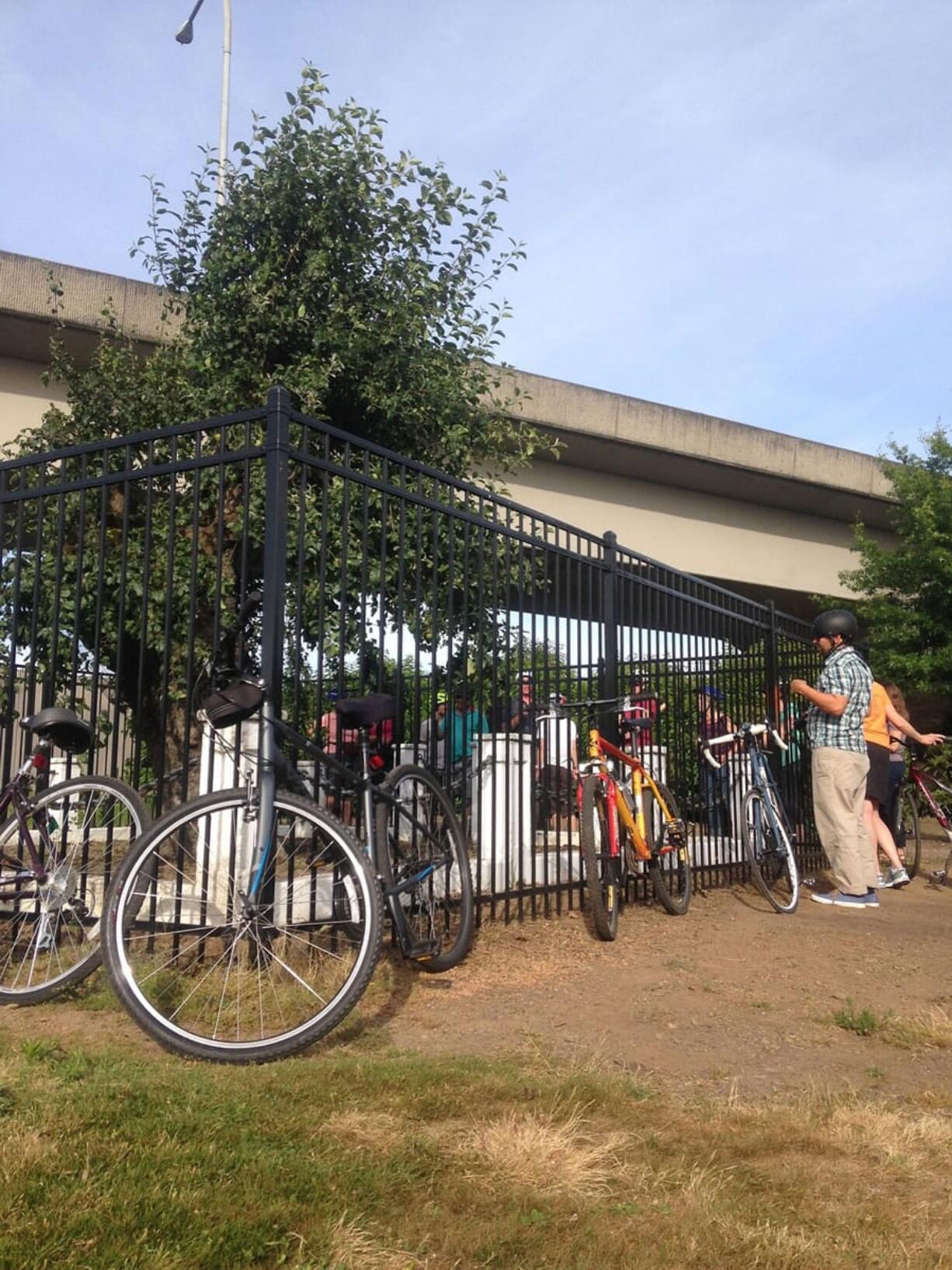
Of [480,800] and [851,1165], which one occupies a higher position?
[480,800]

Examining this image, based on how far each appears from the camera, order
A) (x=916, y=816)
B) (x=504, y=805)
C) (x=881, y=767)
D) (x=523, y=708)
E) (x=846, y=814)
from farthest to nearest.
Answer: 1. (x=916, y=816)
2. (x=881, y=767)
3. (x=846, y=814)
4. (x=504, y=805)
5. (x=523, y=708)

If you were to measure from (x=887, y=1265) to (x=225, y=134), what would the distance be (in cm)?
1556

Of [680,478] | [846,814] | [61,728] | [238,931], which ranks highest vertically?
[680,478]

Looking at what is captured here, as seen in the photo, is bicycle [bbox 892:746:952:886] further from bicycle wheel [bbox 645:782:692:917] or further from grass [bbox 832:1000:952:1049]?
grass [bbox 832:1000:952:1049]

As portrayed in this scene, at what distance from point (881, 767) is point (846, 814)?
172cm

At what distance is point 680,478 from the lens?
Answer: 16.9 meters

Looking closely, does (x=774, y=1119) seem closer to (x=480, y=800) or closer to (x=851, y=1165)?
(x=851, y=1165)

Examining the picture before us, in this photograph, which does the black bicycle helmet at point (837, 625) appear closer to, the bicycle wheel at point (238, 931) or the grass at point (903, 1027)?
the grass at point (903, 1027)

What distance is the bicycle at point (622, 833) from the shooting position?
235 inches

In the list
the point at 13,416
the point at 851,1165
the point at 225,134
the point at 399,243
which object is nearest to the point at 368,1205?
the point at 851,1165

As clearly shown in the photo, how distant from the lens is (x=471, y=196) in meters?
8.41

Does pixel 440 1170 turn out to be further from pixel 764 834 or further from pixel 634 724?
pixel 764 834

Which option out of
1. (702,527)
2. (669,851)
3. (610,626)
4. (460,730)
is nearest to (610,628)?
(610,626)

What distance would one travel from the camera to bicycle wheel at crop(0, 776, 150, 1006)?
4.47 meters
